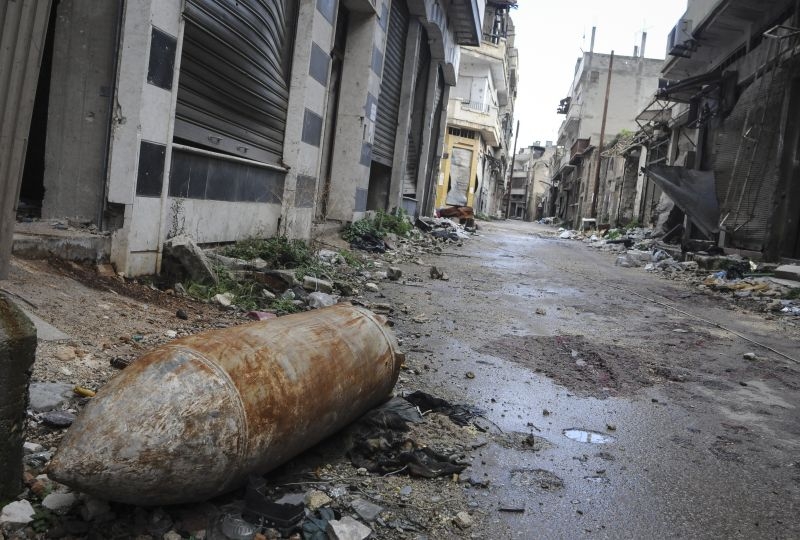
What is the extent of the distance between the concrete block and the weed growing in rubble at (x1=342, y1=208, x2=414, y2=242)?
308 inches

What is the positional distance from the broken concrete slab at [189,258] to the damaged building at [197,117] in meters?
0.09

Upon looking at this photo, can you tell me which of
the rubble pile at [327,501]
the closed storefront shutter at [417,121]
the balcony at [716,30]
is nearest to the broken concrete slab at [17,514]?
the rubble pile at [327,501]

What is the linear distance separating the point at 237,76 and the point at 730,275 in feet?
25.3

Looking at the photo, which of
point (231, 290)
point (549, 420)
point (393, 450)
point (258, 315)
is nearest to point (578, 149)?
point (231, 290)

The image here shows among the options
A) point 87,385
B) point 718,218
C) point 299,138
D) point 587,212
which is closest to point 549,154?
point 587,212

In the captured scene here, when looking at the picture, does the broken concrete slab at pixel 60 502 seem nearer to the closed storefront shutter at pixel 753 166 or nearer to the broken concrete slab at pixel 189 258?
the broken concrete slab at pixel 189 258

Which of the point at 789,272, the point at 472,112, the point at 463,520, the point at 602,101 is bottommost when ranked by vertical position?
the point at 463,520

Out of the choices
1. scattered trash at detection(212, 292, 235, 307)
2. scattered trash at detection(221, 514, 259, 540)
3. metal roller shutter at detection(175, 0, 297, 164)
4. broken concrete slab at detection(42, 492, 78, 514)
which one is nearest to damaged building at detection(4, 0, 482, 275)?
metal roller shutter at detection(175, 0, 297, 164)

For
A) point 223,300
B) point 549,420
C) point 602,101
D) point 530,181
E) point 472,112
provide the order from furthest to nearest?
point 530,181 < point 602,101 < point 472,112 < point 223,300 < point 549,420

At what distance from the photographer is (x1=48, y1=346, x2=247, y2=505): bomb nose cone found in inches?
57.6

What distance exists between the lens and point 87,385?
89.1 inches

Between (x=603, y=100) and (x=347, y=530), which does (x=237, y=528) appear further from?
(x=603, y=100)

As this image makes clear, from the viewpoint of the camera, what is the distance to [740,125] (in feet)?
37.8

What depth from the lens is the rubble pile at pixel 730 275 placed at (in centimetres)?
734
